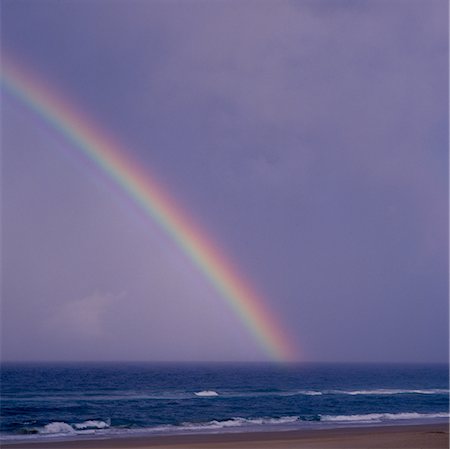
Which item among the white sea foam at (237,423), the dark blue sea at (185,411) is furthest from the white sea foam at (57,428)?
the white sea foam at (237,423)

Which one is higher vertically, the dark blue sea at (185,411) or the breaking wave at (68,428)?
the dark blue sea at (185,411)

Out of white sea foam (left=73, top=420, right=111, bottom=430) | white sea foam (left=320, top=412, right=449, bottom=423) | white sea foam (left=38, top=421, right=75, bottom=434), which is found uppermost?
white sea foam (left=320, top=412, right=449, bottom=423)

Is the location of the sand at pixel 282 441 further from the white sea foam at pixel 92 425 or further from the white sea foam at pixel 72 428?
the white sea foam at pixel 92 425

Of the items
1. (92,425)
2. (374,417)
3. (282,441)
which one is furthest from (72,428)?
(374,417)

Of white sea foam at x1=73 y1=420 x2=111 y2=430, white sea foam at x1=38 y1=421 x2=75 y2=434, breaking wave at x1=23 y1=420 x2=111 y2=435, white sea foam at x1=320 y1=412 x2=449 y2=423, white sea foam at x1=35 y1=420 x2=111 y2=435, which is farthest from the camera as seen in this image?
white sea foam at x1=320 y1=412 x2=449 y2=423

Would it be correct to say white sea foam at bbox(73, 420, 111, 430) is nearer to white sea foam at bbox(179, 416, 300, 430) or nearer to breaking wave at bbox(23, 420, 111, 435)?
breaking wave at bbox(23, 420, 111, 435)

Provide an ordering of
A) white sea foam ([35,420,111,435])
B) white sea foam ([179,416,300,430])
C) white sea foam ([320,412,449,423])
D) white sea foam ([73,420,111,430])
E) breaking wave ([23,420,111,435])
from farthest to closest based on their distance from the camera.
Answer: white sea foam ([320,412,449,423]), white sea foam ([73,420,111,430]), white sea foam ([179,416,300,430]), white sea foam ([35,420,111,435]), breaking wave ([23,420,111,435])

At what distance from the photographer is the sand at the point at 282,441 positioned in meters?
20.3

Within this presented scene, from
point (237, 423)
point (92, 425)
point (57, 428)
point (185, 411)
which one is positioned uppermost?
point (185, 411)

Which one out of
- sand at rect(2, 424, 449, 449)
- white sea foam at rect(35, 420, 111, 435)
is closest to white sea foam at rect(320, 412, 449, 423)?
sand at rect(2, 424, 449, 449)

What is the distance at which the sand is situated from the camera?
66.6 feet

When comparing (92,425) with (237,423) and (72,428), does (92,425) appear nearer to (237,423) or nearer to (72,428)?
(72,428)

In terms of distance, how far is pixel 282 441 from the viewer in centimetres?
2156

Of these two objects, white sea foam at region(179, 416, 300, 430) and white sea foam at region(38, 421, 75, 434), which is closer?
white sea foam at region(38, 421, 75, 434)
